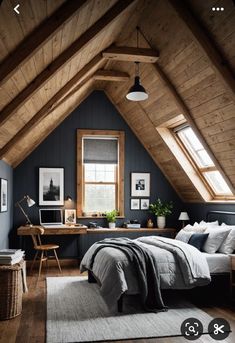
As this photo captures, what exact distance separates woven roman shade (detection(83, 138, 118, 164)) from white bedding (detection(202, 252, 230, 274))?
364cm

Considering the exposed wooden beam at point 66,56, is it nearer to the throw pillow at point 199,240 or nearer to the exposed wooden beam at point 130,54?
the exposed wooden beam at point 130,54

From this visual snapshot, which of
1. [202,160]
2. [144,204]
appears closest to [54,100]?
[202,160]

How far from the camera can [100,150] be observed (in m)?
8.35

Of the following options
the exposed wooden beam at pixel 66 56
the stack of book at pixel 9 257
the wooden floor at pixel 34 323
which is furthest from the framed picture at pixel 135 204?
the exposed wooden beam at pixel 66 56

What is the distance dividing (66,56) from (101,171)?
4.53 m

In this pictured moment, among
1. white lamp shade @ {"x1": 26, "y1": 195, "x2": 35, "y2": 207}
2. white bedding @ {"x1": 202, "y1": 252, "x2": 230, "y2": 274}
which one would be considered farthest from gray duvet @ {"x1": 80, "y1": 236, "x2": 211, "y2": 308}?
white lamp shade @ {"x1": 26, "y1": 195, "x2": 35, "y2": 207}

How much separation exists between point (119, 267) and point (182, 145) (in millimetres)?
3490

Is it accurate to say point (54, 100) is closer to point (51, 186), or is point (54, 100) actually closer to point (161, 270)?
point (161, 270)

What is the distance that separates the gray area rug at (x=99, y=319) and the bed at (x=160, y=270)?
0.24 meters

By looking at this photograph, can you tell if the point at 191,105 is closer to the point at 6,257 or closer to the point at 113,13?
the point at 113,13

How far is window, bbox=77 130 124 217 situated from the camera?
27.1 ft

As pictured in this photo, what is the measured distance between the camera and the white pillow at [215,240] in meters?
5.66

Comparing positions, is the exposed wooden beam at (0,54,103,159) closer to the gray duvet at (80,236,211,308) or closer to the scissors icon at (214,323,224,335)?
the gray duvet at (80,236,211,308)

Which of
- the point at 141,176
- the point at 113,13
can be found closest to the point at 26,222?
the point at 141,176
